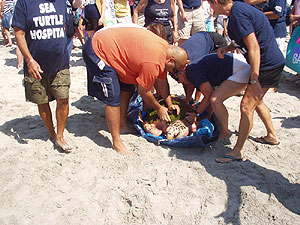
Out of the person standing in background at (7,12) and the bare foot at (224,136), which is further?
the person standing in background at (7,12)

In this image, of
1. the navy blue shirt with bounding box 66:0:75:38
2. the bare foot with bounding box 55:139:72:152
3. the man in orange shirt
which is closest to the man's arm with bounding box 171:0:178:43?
the man in orange shirt

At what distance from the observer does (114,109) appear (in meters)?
3.28

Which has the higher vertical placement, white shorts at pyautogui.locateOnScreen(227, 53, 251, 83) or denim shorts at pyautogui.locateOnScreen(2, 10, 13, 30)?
white shorts at pyautogui.locateOnScreen(227, 53, 251, 83)

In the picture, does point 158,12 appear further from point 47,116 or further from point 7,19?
point 7,19

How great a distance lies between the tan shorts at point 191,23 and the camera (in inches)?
225

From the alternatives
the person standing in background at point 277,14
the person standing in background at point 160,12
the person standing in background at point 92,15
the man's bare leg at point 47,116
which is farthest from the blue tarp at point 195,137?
the person standing in background at point 92,15

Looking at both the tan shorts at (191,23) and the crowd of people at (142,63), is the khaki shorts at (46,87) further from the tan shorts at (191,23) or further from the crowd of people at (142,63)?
the tan shorts at (191,23)

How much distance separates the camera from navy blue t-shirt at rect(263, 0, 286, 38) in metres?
4.69

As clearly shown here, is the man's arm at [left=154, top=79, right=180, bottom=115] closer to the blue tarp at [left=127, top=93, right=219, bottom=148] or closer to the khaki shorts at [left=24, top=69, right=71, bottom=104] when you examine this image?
the blue tarp at [left=127, top=93, right=219, bottom=148]

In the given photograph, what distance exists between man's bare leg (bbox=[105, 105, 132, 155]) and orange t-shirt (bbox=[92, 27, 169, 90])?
401 millimetres

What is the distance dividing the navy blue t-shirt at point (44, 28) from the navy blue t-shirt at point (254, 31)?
171 cm

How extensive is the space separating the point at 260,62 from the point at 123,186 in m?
1.82

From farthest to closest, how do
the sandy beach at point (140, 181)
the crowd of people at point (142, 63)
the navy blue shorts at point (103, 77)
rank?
the navy blue shorts at point (103, 77)
the crowd of people at point (142, 63)
the sandy beach at point (140, 181)

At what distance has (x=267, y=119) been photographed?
3.43 metres
